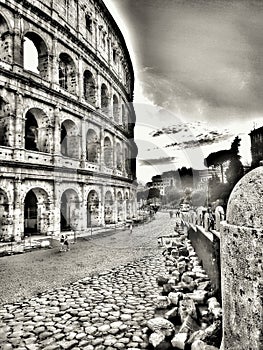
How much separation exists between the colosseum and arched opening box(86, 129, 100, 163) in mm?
72

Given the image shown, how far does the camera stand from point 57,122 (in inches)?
555

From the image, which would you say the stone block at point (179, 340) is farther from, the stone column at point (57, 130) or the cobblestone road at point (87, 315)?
the stone column at point (57, 130)

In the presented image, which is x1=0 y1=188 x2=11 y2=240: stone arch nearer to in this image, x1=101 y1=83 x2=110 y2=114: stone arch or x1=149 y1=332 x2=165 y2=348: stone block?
x1=149 y1=332 x2=165 y2=348: stone block

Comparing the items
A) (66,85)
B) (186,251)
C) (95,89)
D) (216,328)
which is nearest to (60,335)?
(216,328)

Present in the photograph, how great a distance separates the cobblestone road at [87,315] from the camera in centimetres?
340

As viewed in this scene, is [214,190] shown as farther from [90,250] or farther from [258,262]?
[258,262]

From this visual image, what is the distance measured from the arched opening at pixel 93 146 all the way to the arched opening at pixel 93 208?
2.45 meters

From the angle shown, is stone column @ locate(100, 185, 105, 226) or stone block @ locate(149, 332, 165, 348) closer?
stone block @ locate(149, 332, 165, 348)

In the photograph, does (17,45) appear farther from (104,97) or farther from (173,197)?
(173,197)

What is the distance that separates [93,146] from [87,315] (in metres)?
14.8

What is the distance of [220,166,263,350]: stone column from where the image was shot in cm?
138

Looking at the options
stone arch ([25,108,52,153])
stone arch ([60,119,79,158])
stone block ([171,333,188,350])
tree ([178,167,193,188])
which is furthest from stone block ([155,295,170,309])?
tree ([178,167,193,188])

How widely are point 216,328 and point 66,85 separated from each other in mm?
16329

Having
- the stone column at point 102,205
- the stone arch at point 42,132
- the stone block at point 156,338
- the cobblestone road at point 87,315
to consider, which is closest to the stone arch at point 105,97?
the stone column at point 102,205
